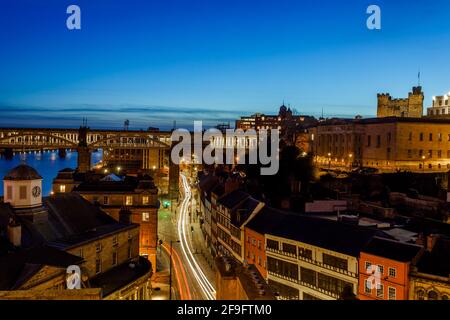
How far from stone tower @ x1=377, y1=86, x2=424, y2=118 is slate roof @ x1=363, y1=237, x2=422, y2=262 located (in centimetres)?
7303

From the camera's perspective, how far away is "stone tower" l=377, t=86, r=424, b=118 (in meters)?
91.9

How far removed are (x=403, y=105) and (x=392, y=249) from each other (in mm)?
78111

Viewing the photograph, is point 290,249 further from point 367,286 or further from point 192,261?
point 192,261

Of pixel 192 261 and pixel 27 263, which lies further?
pixel 192 261

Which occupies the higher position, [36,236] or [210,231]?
[36,236]

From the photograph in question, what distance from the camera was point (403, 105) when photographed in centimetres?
9481

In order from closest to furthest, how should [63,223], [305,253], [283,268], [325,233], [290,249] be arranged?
[63,223] < [305,253] < [325,233] < [290,249] < [283,268]

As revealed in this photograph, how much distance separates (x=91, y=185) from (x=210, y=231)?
12.8 meters

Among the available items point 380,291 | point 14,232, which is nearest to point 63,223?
point 14,232

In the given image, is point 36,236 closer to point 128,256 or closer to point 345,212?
point 128,256

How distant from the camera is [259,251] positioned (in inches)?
1255
